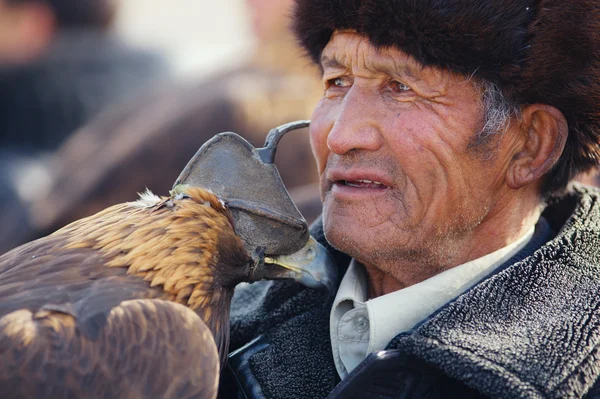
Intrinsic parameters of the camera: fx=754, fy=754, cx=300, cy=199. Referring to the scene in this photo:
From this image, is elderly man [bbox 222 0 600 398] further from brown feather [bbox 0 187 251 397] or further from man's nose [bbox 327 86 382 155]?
brown feather [bbox 0 187 251 397]

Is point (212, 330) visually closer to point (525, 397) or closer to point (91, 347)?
point (91, 347)

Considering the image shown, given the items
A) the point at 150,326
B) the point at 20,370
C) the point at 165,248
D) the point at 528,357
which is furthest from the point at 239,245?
the point at 528,357

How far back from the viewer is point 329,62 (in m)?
2.59

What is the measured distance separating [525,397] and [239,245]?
883mm

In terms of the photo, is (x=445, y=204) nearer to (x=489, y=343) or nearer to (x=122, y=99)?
(x=489, y=343)

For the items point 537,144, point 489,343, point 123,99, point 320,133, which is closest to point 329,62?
point 320,133

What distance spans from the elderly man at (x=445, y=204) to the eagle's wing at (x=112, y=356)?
465mm

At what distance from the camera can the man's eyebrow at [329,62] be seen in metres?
2.55

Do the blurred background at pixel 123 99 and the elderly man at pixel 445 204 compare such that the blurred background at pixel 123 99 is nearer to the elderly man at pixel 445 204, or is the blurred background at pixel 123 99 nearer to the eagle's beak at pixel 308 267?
the elderly man at pixel 445 204

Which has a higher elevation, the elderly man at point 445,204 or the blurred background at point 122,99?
the elderly man at point 445,204

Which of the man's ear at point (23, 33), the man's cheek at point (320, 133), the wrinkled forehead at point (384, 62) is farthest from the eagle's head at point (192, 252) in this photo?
the man's ear at point (23, 33)

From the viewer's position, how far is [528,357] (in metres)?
1.99

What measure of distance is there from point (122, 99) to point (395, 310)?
4725mm

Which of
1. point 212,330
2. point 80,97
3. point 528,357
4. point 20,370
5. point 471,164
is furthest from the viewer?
point 80,97
